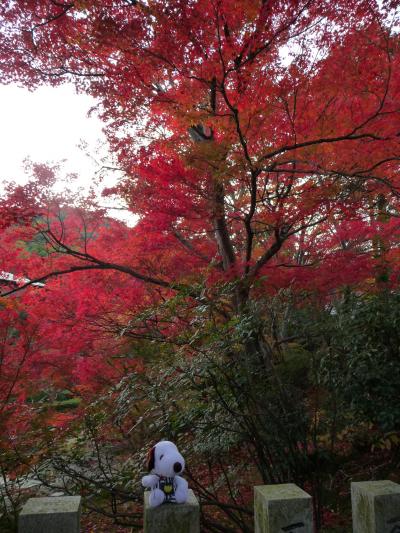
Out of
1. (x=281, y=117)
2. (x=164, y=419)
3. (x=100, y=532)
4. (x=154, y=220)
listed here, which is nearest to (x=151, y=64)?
(x=281, y=117)

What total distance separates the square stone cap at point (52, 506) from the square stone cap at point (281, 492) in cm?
82

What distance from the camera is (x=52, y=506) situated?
175cm

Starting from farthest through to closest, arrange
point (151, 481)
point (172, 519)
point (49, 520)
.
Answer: point (151, 481) < point (172, 519) < point (49, 520)

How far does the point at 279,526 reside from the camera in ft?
5.98

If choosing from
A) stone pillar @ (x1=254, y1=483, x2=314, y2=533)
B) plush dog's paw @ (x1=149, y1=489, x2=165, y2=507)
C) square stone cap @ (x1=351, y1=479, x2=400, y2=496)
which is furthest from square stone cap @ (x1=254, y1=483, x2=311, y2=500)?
plush dog's paw @ (x1=149, y1=489, x2=165, y2=507)

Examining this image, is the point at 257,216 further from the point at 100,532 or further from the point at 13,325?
the point at 100,532

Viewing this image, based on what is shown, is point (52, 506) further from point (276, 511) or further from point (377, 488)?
point (377, 488)

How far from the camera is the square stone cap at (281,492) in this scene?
186 centimetres

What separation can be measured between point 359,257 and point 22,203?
271 inches

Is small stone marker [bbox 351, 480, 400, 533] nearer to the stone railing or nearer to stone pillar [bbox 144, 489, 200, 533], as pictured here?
the stone railing

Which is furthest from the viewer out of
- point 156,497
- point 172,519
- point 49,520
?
point 156,497

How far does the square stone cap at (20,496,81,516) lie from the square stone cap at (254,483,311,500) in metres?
0.82

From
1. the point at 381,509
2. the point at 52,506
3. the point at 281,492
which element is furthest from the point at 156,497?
the point at 381,509

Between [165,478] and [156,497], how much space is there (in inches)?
8.0
